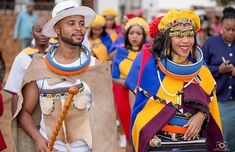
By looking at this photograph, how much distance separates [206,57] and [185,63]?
2.18m

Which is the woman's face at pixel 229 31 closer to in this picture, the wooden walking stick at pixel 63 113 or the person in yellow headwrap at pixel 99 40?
the wooden walking stick at pixel 63 113

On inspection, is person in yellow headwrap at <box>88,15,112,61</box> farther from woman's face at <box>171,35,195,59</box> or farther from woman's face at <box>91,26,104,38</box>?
woman's face at <box>171,35,195,59</box>

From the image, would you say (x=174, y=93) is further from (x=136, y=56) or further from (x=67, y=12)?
(x=67, y=12)

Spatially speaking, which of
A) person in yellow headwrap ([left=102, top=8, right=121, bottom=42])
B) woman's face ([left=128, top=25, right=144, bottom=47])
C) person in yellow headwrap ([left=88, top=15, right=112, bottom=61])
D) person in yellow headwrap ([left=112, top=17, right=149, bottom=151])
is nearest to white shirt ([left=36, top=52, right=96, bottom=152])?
person in yellow headwrap ([left=112, top=17, right=149, bottom=151])

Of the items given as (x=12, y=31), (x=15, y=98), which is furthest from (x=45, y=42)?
(x=12, y=31)

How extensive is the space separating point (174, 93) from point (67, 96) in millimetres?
967

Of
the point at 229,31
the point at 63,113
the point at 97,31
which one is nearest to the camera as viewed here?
the point at 63,113

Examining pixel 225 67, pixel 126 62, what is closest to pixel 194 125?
pixel 225 67

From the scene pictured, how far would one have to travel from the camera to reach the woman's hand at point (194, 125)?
5125mm

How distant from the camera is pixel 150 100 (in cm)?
530

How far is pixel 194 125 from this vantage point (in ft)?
16.8

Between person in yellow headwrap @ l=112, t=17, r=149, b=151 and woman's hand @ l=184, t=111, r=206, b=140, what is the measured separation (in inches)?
118

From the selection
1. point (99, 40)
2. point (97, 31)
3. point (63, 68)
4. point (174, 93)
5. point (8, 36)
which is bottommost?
point (8, 36)

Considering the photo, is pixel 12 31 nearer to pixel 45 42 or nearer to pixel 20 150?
pixel 45 42
